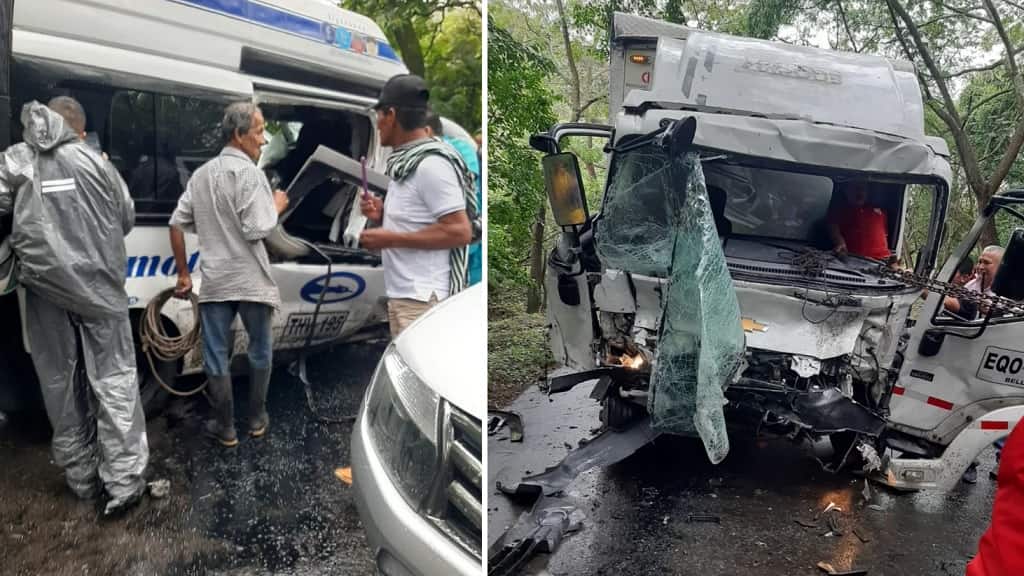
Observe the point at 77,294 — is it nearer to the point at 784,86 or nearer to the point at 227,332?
the point at 227,332

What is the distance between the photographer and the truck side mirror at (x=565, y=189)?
11.3 feet

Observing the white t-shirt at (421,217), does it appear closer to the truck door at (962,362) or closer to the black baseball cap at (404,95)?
the black baseball cap at (404,95)

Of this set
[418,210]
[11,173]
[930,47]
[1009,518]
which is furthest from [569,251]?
[930,47]

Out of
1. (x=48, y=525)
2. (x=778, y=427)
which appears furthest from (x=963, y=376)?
(x=48, y=525)

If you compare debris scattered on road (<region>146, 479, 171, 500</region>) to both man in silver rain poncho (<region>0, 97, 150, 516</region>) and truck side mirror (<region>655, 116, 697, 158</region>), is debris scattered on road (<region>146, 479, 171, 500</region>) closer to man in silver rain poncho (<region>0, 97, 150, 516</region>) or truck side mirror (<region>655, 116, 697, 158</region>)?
man in silver rain poncho (<region>0, 97, 150, 516</region>)

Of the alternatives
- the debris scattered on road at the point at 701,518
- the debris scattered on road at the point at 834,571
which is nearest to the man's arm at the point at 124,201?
the debris scattered on road at the point at 701,518

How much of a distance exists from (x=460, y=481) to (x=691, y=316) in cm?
146

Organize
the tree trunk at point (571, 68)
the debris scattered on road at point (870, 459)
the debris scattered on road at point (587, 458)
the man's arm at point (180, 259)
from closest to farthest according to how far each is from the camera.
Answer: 1. the man's arm at point (180, 259)
2. the debris scattered on road at point (587, 458)
3. the debris scattered on road at point (870, 459)
4. the tree trunk at point (571, 68)

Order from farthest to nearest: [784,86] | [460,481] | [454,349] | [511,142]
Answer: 1. [511,142]
2. [784,86]
3. [454,349]
4. [460,481]

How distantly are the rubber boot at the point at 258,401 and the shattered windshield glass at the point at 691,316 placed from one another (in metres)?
1.62

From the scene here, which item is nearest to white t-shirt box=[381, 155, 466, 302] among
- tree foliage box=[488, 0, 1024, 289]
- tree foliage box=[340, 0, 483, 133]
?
tree foliage box=[340, 0, 483, 133]

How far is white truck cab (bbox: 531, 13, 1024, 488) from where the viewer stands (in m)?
3.17

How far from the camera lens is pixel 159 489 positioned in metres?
2.55

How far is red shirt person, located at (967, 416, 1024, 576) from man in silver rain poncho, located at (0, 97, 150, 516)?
Answer: 243cm
